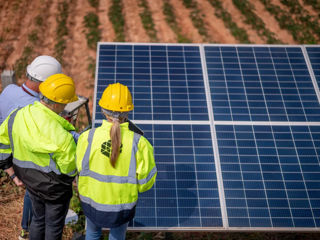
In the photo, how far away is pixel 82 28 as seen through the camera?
42.2 feet

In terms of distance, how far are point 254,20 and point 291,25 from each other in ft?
4.61

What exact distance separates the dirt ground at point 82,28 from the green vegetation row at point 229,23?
0.16 meters

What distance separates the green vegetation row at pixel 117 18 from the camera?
12.4 metres

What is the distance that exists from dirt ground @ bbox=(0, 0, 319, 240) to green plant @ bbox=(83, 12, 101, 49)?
16 cm

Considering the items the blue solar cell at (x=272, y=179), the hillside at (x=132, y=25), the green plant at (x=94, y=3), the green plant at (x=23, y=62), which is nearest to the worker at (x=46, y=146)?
the blue solar cell at (x=272, y=179)

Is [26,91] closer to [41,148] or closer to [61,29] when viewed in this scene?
[41,148]

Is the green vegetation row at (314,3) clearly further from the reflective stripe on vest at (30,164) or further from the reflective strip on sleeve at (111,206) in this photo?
the reflective stripe on vest at (30,164)

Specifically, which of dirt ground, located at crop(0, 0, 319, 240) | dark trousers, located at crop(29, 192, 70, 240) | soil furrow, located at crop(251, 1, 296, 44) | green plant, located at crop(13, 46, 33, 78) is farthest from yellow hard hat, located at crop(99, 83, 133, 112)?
soil furrow, located at crop(251, 1, 296, 44)

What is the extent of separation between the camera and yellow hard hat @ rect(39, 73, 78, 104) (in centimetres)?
429

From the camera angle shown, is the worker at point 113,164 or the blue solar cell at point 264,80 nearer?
the worker at point 113,164

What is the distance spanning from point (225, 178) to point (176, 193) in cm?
87

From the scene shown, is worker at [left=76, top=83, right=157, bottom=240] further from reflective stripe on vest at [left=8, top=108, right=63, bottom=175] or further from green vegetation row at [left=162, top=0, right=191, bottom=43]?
green vegetation row at [left=162, top=0, right=191, bottom=43]

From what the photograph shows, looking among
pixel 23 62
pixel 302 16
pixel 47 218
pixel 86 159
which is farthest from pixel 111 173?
pixel 302 16

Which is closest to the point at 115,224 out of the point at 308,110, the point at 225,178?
the point at 225,178
